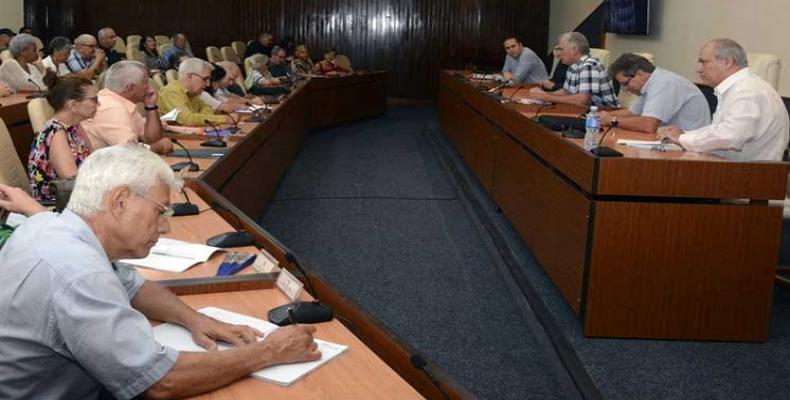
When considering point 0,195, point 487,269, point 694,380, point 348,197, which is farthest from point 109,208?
point 348,197

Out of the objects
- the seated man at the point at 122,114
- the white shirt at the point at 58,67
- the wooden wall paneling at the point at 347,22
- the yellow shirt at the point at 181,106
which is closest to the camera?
the seated man at the point at 122,114

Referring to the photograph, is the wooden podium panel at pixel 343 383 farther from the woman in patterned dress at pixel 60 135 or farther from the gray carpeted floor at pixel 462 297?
the woman in patterned dress at pixel 60 135

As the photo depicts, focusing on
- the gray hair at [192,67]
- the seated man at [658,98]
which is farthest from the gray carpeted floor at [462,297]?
the gray hair at [192,67]

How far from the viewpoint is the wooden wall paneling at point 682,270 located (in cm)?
319

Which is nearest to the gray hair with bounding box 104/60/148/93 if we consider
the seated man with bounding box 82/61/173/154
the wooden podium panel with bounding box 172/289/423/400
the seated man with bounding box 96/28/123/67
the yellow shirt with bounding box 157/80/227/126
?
the seated man with bounding box 82/61/173/154

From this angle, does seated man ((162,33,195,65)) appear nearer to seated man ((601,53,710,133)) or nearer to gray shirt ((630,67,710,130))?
seated man ((601,53,710,133))

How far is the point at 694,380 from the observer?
9.78 feet

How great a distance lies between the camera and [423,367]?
4.88 feet

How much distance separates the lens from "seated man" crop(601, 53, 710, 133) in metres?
4.25

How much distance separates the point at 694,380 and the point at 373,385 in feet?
6.30

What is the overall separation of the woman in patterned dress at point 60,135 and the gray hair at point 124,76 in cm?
67

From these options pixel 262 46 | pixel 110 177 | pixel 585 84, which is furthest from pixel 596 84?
pixel 262 46

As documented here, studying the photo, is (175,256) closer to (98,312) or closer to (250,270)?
(250,270)

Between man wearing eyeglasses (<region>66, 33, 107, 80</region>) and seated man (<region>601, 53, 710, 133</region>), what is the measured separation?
5.79 metres
